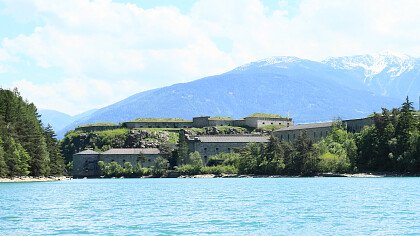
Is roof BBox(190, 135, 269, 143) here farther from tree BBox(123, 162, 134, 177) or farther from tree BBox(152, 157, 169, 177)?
tree BBox(123, 162, 134, 177)

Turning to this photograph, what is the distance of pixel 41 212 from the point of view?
148ft

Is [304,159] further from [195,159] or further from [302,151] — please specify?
[195,159]

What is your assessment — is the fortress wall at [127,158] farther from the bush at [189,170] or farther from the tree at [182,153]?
the bush at [189,170]

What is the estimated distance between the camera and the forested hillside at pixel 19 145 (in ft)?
318

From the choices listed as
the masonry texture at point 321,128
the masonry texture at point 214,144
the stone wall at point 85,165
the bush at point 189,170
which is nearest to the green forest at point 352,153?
the bush at point 189,170

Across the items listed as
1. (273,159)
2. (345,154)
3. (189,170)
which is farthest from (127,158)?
(345,154)

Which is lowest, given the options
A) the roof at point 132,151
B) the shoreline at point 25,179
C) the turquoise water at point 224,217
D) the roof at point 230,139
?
the turquoise water at point 224,217

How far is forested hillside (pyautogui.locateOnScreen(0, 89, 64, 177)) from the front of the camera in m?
96.9

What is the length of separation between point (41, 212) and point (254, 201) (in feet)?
55.1

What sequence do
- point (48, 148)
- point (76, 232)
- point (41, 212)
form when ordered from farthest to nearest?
point (48, 148) → point (41, 212) → point (76, 232)

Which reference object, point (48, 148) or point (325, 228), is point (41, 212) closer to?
point (325, 228)

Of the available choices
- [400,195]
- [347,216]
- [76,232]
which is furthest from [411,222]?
[400,195]

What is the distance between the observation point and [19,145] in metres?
102

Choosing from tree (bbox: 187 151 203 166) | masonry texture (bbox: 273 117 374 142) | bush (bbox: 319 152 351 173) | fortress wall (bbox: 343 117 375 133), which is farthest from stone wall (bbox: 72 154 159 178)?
bush (bbox: 319 152 351 173)
